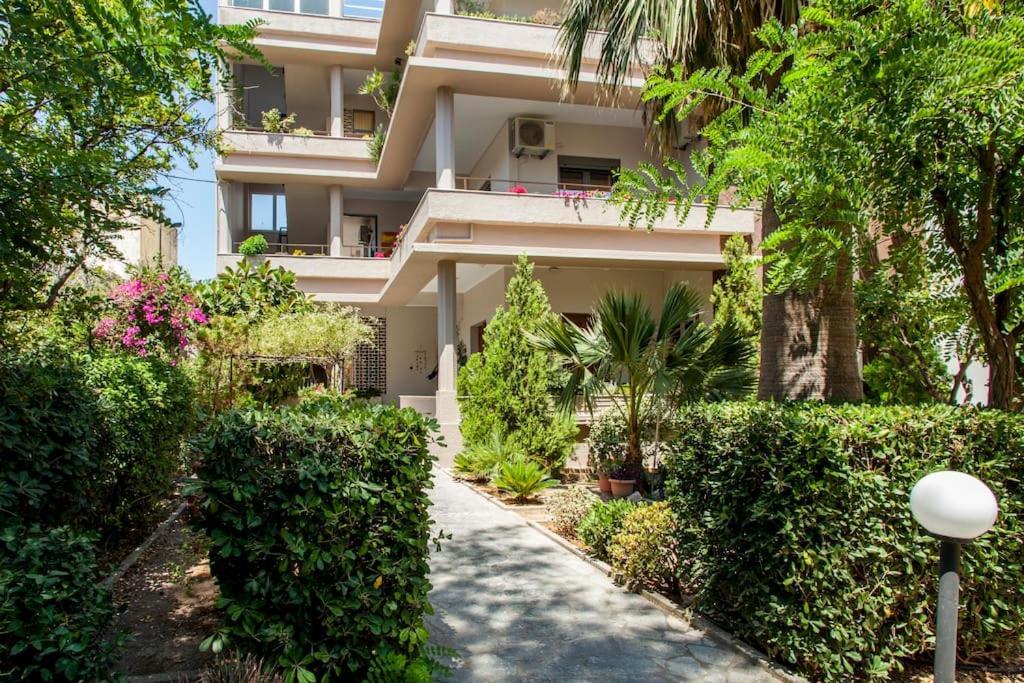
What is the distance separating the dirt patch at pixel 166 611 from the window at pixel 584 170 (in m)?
13.6

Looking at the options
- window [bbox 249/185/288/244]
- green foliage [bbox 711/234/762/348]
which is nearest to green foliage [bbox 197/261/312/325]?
green foliage [bbox 711/234/762/348]

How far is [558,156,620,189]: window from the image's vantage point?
58.7 ft

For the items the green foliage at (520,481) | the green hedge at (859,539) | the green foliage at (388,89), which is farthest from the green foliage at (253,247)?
the green hedge at (859,539)

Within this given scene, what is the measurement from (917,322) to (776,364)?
1643mm

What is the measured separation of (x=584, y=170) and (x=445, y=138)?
4505mm

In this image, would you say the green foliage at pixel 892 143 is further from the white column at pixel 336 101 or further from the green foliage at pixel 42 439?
the white column at pixel 336 101

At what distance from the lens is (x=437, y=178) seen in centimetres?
1488

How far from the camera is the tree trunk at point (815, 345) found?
6.79 meters

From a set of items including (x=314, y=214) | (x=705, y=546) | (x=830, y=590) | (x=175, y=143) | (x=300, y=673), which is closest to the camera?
(x=300, y=673)

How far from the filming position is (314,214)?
90.8ft

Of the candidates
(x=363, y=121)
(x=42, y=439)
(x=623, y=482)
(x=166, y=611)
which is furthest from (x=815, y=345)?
(x=363, y=121)

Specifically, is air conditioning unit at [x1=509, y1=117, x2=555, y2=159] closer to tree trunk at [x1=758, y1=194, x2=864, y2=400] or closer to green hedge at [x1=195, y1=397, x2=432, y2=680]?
tree trunk at [x1=758, y1=194, x2=864, y2=400]

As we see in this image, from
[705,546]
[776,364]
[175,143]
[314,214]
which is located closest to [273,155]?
[314,214]

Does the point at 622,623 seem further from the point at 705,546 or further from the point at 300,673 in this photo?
the point at 300,673
